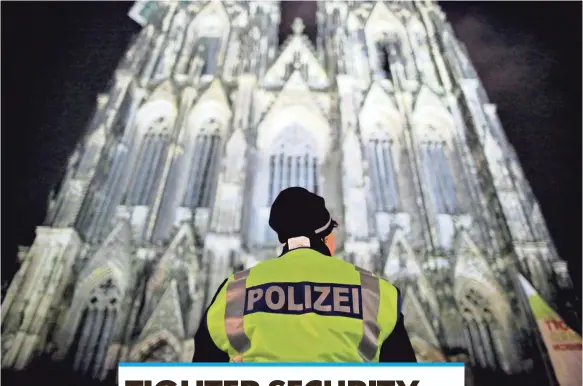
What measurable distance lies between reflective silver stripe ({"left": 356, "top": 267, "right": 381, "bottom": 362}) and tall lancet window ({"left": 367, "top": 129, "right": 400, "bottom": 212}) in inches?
450

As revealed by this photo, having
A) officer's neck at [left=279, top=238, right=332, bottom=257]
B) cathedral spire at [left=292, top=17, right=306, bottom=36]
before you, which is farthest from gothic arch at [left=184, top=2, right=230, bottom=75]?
officer's neck at [left=279, top=238, right=332, bottom=257]

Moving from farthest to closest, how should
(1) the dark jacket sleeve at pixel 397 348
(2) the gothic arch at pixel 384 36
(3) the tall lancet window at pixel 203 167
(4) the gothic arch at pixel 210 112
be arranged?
(2) the gothic arch at pixel 384 36
(4) the gothic arch at pixel 210 112
(3) the tall lancet window at pixel 203 167
(1) the dark jacket sleeve at pixel 397 348

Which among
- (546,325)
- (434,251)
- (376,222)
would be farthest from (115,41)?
(546,325)

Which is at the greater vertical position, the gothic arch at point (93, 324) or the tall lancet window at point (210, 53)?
the tall lancet window at point (210, 53)

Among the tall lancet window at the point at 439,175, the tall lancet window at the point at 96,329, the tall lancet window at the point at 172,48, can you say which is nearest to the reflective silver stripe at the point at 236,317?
the tall lancet window at the point at 96,329

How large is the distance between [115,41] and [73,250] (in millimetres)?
7275

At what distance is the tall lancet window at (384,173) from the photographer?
14.1 m

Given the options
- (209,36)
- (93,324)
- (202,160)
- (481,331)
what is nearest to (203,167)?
(202,160)

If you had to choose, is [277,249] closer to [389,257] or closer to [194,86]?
[389,257]

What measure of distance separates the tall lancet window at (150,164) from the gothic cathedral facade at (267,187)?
55 mm

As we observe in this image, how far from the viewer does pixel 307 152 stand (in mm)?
15516

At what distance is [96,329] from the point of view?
1133 cm

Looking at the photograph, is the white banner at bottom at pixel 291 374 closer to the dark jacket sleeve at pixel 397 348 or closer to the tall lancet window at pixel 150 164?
the dark jacket sleeve at pixel 397 348

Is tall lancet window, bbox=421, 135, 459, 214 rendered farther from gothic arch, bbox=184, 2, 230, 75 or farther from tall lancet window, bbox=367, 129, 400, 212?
gothic arch, bbox=184, 2, 230, 75
